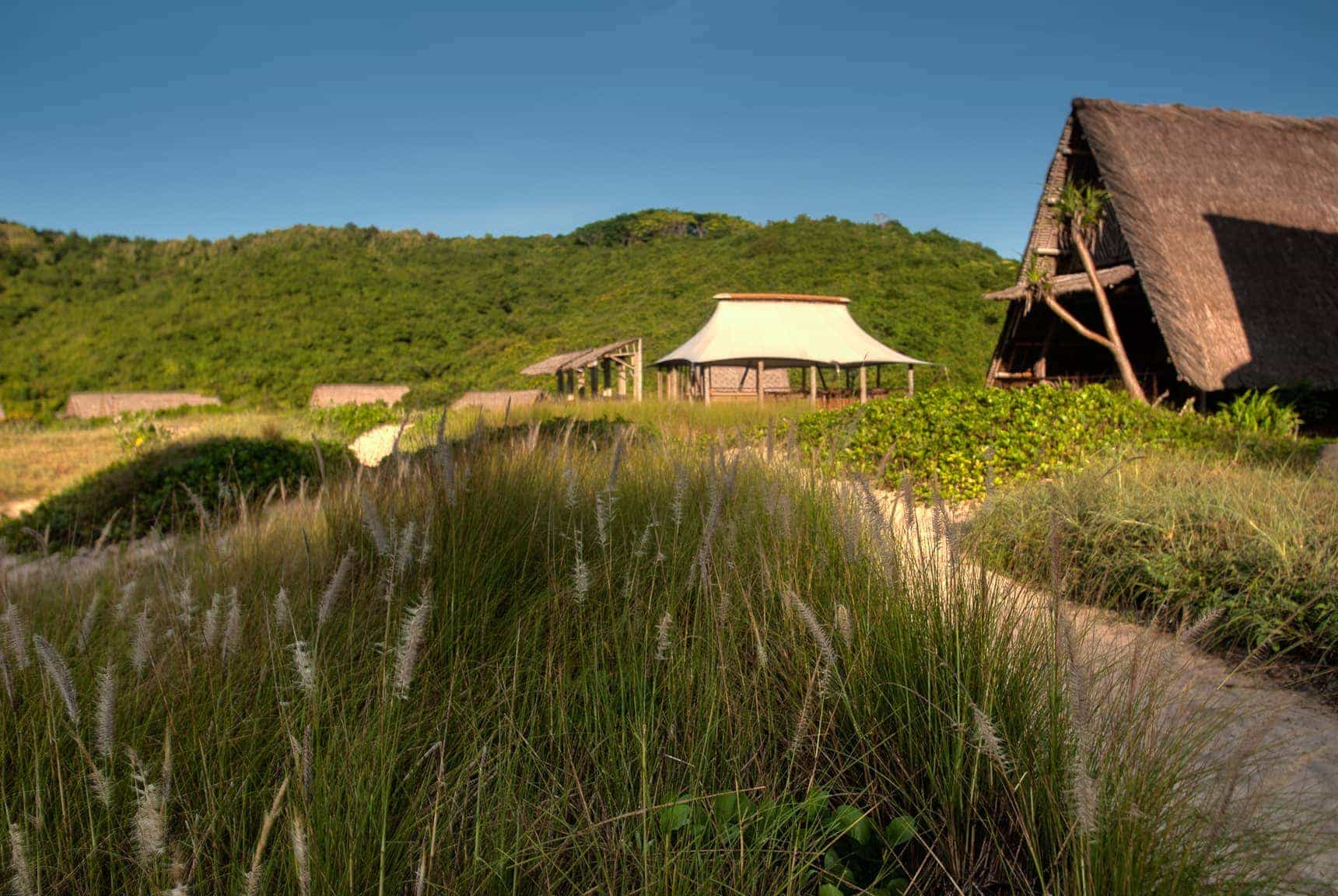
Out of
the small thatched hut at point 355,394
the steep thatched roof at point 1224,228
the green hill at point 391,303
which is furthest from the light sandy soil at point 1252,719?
the green hill at point 391,303

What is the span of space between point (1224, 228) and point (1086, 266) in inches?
83.6

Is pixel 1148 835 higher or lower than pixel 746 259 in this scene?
lower

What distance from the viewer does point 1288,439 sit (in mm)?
8359

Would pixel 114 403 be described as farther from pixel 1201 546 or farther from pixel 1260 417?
pixel 1260 417

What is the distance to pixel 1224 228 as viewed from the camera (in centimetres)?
1250

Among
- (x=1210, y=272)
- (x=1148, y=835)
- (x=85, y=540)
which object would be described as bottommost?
(x=85, y=540)

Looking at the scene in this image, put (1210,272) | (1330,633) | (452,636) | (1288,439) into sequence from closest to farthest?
(452,636)
(1330,633)
(1288,439)
(1210,272)

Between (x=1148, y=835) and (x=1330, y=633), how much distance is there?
3067 millimetres

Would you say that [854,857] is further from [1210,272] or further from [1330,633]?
[1210,272]

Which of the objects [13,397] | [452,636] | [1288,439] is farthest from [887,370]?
[13,397]

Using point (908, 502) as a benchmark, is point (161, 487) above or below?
below

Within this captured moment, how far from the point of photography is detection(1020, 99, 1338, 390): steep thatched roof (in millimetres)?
11266

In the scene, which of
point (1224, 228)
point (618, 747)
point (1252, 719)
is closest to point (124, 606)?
point (618, 747)

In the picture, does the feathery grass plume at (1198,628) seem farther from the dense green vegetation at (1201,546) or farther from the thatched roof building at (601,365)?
the thatched roof building at (601,365)
